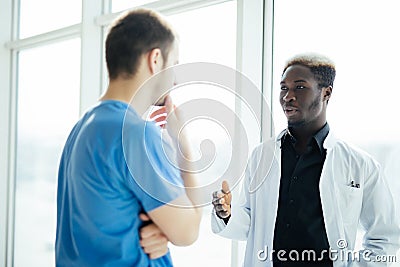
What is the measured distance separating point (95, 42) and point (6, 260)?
1956 millimetres

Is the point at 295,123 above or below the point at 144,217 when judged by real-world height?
above

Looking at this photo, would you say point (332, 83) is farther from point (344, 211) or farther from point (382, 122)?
point (344, 211)

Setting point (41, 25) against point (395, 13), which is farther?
point (41, 25)

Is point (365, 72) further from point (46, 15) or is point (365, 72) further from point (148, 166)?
point (46, 15)

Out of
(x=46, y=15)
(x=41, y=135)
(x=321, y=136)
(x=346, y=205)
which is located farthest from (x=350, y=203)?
(x=46, y=15)

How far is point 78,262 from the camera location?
1295mm

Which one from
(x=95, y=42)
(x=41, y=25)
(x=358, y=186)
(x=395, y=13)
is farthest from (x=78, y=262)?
(x=41, y=25)

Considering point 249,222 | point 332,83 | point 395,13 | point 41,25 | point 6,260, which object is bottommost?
point 6,260

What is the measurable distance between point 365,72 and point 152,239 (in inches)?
42.2

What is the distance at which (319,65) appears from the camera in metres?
1.84

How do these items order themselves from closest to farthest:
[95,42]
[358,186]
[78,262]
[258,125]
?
[78,262], [358,186], [258,125], [95,42]

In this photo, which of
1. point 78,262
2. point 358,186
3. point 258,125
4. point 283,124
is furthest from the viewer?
point 258,125

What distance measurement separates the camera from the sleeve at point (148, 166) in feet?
3.93

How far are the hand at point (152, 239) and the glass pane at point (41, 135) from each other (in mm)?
2458
